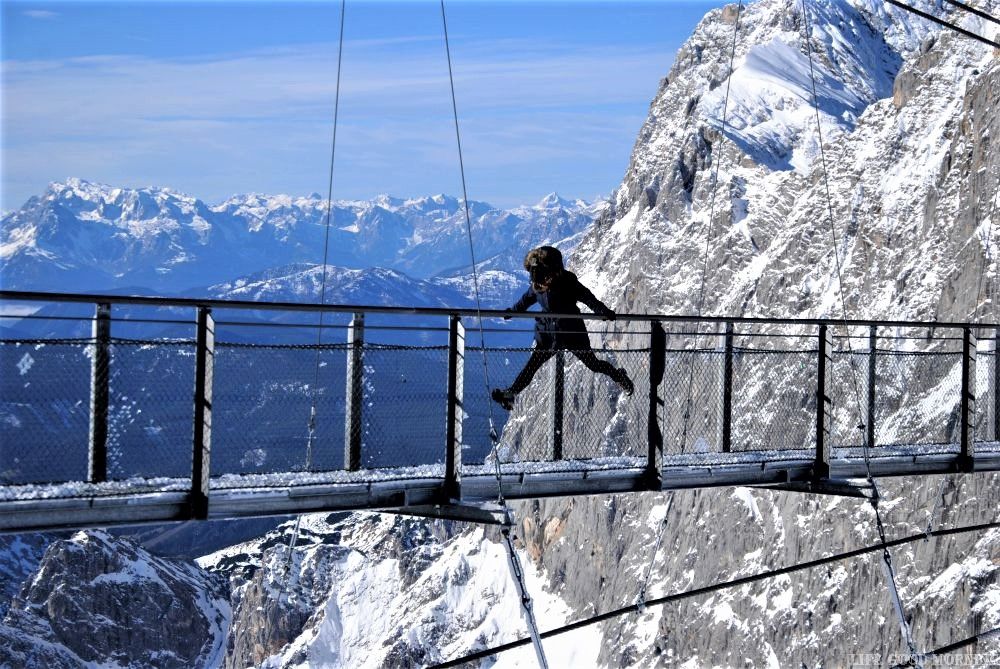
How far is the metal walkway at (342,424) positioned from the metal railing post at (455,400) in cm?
1

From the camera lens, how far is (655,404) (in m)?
11.3

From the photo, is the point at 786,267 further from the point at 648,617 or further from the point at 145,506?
the point at 145,506

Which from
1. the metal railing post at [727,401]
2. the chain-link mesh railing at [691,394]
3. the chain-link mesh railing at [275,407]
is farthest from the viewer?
the metal railing post at [727,401]

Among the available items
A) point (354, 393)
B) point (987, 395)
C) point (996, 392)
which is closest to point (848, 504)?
point (987, 395)

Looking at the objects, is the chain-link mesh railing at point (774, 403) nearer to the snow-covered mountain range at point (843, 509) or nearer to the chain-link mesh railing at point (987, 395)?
the chain-link mesh railing at point (987, 395)

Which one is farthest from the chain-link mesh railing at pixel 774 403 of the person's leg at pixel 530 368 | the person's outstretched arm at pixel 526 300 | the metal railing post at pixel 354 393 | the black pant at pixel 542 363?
the metal railing post at pixel 354 393

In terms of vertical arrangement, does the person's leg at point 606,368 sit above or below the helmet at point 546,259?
below

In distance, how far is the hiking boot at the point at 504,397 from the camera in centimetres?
1163

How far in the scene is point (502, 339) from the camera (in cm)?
1125

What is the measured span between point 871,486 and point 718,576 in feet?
472

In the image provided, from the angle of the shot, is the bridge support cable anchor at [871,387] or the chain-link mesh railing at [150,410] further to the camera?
the bridge support cable anchor at [871,387]

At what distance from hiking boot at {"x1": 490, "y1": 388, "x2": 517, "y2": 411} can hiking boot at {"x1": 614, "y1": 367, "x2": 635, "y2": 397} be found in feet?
3.02

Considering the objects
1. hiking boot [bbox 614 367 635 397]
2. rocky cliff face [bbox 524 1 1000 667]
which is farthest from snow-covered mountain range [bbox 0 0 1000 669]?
hiking boot [bbox 614 367 635 397]

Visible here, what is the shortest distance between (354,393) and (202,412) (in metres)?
1.40
